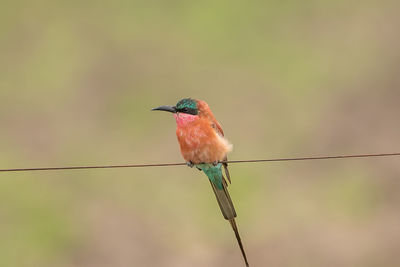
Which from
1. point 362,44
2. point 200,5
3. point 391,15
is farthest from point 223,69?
point 391,15

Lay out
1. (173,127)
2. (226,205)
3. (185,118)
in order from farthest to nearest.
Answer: (173,127) < (185,118) < (226,205)

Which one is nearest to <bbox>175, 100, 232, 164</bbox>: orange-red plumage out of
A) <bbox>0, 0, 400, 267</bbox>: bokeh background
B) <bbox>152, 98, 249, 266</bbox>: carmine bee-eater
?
Result: <bbox>152, 98, 249, 266</bbox>: carmine bee-eater

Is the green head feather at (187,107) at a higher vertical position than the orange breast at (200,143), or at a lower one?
higher

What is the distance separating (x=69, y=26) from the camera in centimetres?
917

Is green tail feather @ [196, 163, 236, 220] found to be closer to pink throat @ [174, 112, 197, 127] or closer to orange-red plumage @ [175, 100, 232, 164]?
orange-red plumage @ [175, 100, 232, 164]

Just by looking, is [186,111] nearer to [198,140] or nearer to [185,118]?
[185,118]

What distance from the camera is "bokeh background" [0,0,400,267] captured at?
20.9ft

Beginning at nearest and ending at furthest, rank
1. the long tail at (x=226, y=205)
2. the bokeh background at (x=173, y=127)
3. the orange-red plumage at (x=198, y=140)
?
the long tail at (x=226, y=205) → the orange-red plumage at (x=198, y=140) → the bokeh background at (x=173, y=127)

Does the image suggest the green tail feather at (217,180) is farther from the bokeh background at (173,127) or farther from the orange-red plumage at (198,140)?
the bokeh background at (173,127)

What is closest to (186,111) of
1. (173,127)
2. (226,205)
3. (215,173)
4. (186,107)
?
(186,107)

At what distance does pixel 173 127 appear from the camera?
777cm

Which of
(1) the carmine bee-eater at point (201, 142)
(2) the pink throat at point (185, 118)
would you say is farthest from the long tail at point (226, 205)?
(2) the pink throat at point (185, 118)

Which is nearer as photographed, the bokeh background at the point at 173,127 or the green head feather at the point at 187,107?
the green head feather at the point at 187,107

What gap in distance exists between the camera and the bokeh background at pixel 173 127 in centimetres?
637
